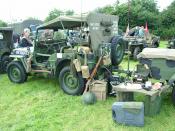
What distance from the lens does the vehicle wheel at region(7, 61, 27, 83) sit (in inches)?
357

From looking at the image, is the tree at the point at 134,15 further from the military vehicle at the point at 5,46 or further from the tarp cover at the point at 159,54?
the tarp cover at the point at 159,54

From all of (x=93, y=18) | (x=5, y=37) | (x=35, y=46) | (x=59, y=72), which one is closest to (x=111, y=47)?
(x=93, y=18)

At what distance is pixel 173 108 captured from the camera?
6594mm

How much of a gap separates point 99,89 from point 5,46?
211 inches

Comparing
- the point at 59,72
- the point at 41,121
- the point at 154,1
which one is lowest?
the point at 41,121

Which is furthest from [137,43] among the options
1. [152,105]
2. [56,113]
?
[56,113]

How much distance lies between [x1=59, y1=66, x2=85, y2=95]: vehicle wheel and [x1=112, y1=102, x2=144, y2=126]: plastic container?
1.90m

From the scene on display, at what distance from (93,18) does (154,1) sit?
31667mm

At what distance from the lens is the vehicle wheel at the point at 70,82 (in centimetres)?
753

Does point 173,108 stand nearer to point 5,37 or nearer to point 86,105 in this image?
point 86,105

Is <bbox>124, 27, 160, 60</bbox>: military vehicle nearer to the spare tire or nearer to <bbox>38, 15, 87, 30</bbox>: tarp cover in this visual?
the spare tire

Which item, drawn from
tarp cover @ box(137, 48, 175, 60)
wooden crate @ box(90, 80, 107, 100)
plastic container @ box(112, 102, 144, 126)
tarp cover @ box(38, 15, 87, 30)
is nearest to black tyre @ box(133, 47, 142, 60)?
tarp cover @ box(38, 15, 87, 30)

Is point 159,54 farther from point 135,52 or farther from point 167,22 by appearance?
point 167,22

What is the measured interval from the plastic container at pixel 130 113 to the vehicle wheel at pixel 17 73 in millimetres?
4106
